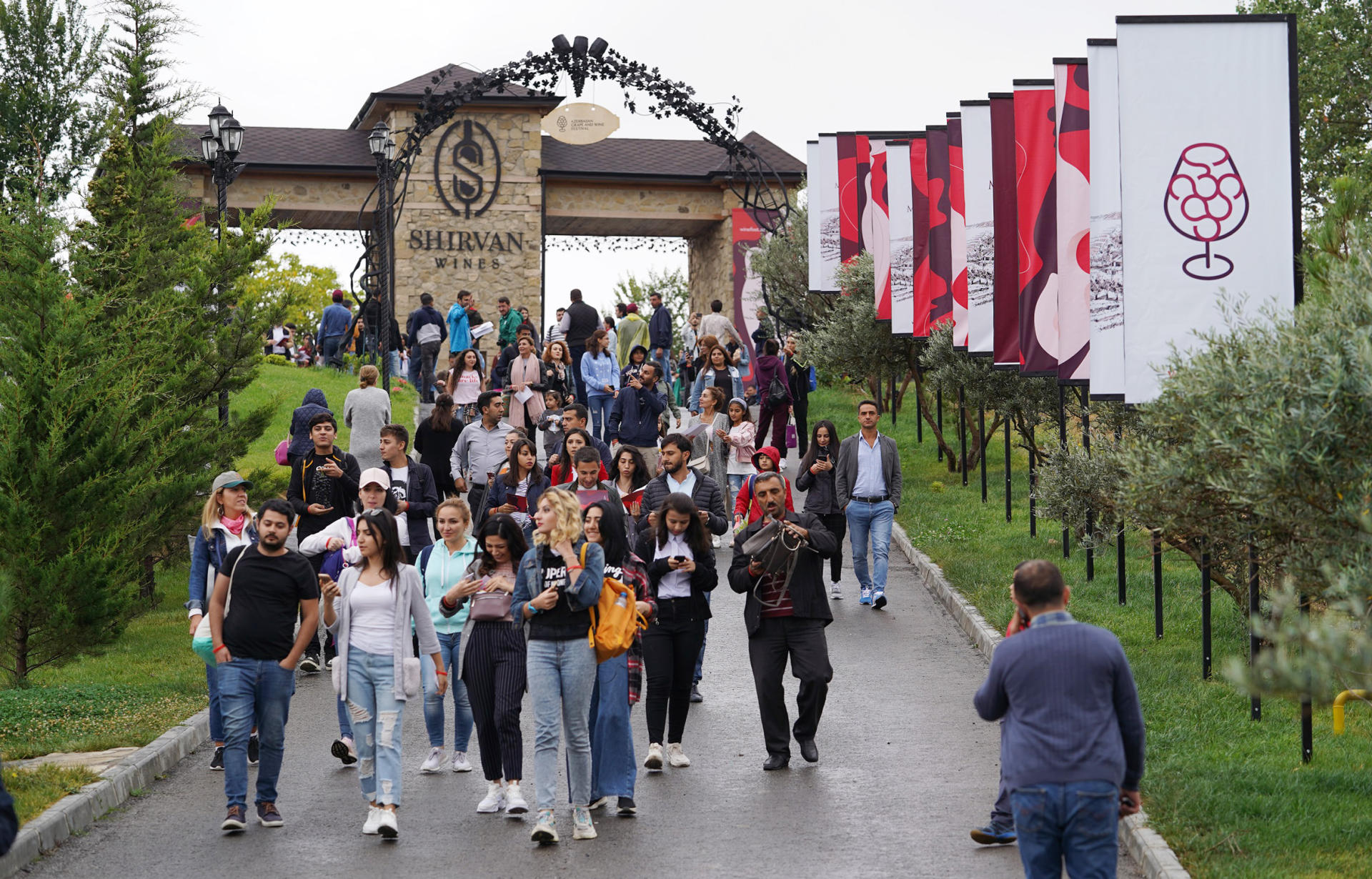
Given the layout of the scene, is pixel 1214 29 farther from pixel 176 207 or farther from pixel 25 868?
pixel 176 207

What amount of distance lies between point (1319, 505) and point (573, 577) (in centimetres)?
365

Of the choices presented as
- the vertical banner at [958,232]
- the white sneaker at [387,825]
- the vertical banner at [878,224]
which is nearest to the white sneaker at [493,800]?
the white sneaker at [387,825]

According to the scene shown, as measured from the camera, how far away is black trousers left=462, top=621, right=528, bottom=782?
336 inches

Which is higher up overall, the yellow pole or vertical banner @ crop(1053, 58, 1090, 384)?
vertical banner @ crop(1053, 58, 1090, 384)

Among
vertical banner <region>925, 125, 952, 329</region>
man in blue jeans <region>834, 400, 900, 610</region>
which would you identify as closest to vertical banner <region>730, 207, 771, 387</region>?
vertical banner <region>925, 125, 952, 329</region>

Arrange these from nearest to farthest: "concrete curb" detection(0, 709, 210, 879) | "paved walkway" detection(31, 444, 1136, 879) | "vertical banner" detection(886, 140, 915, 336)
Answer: "paved walkway" detection(31, 444, 1136, 879)
"concrete curb" detection(0, 709, 210, 879)
"vertical banner" detection(886, 140, 915, 336)

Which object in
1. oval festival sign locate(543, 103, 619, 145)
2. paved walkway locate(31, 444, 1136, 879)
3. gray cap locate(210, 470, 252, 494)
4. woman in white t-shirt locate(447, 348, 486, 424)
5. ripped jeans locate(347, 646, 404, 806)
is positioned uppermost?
oval festival sign locate(543, 103, 619, 145)

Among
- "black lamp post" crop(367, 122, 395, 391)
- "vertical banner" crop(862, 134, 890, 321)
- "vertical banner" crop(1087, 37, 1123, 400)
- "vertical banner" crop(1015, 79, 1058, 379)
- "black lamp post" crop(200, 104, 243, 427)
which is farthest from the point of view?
"black lamp post" crop(367, 122, 395, 391)

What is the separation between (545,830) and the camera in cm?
802

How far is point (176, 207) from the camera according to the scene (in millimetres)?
17906

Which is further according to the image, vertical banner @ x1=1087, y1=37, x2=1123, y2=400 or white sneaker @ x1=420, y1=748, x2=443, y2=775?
vertical banner @ x1=1087, y1=37, x2=1123, y2=400

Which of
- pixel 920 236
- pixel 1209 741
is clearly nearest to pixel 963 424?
pixel 920 236

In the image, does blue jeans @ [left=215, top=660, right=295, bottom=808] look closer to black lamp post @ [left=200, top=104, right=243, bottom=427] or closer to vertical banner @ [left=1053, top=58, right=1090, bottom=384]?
vertical banner @ [left=1053, top=58, right=1090, bottom=384]

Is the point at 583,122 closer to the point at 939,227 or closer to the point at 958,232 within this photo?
the point at 939,227
